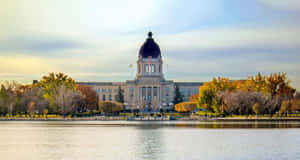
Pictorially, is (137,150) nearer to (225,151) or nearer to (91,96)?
(225,151)

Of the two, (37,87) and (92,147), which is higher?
(37,87)

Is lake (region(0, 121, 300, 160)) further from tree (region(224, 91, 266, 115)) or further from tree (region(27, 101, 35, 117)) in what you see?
tree (region(27, 101, 35, 117))

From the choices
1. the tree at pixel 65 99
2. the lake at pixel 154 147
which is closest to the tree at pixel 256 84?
the tree at pixel 65 99

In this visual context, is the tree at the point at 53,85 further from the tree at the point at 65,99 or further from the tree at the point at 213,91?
the tree at the point at 213,91

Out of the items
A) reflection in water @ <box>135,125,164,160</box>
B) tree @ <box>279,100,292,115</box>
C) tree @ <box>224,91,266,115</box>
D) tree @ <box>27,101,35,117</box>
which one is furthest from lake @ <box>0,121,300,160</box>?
tree @ <box>27,101,35,117</box>

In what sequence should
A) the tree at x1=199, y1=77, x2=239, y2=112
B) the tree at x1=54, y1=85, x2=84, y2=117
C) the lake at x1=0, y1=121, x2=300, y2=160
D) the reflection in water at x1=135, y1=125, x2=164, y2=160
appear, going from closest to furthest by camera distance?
the lake at x1=0, y1=121, x2=300, y2=160 < the reflection in water at x1=135, y1=125, x2=164, y2=160 < the tree at x1=54, y1=85, x2=84, y2=117 < the tree at x1=199, y1=77, x2=239, y2=112

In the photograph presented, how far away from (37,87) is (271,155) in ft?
276

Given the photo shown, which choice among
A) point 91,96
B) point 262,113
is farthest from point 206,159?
point 91,96

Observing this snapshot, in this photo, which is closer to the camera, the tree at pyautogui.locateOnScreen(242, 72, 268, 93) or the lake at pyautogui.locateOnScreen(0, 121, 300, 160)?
the lake at pyautogui.locateOnScreen(0, 121, 300, 160)

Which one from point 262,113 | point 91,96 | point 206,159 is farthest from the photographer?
point 91,96

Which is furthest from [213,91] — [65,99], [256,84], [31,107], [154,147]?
[154,147]

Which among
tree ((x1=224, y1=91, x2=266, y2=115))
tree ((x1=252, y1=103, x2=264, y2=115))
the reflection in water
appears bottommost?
the reflection in water

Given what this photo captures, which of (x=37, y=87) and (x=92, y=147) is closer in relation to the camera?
(x=92, y=147)

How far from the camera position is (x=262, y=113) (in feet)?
310
